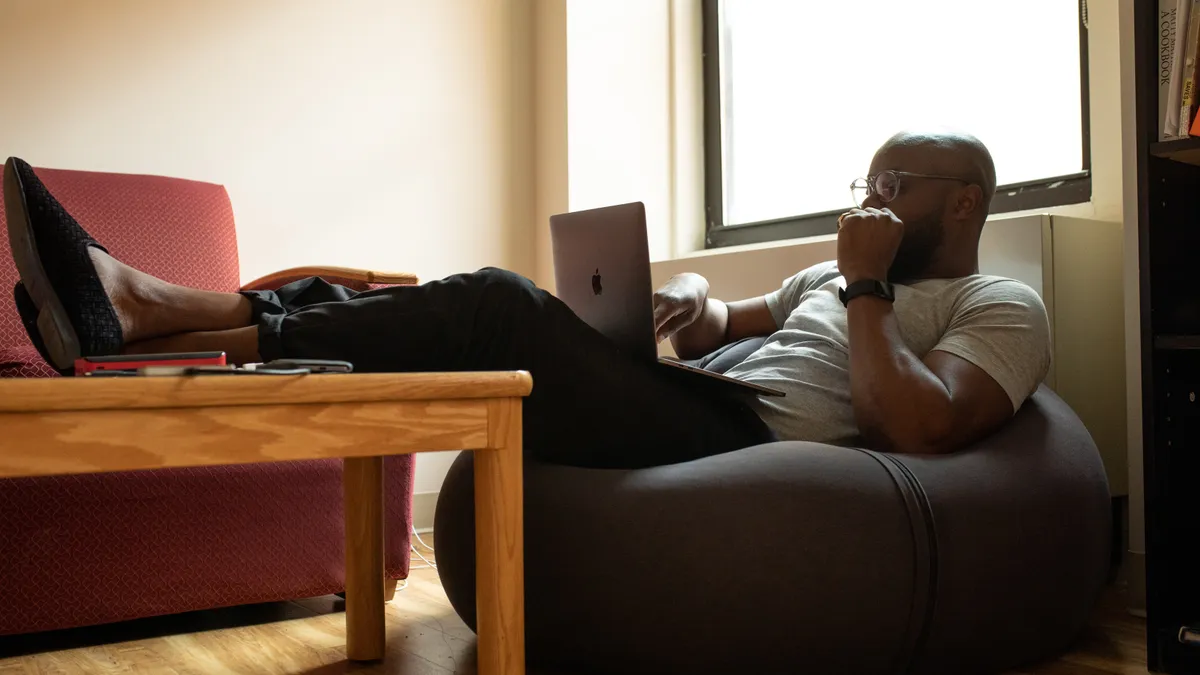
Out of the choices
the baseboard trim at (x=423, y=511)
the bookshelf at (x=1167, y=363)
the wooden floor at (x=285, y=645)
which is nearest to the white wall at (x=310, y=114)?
the baseboard trim at (x=423, y=511)

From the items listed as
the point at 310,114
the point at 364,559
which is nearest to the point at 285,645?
the point at 364,559

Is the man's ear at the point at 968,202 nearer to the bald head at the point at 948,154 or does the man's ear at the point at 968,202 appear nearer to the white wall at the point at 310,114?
the bald head at the point at 948,154

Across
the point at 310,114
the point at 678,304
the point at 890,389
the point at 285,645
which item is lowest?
the point at 285,645

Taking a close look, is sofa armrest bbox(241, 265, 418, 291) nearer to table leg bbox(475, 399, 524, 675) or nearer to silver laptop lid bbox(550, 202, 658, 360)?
silver laptop lid bbox(550, 202, 658, 360)

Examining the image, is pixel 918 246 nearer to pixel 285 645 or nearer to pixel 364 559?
pixel 364 559

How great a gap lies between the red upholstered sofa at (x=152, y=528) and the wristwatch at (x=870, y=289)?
980 millimetres

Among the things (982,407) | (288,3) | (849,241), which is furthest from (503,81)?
(982,407)

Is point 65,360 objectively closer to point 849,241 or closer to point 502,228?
point 849,241

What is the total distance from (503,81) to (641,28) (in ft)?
1.62

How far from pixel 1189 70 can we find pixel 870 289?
0.61 m

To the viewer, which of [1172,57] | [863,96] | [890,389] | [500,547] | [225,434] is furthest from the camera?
[863,96]

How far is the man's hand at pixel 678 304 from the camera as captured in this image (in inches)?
77.4

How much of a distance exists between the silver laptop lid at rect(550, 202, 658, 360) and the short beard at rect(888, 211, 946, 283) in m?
0.61

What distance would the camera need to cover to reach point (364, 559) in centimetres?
172
